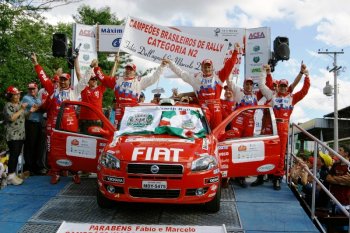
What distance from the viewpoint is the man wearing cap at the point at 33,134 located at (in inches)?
364

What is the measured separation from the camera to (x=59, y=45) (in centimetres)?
1198

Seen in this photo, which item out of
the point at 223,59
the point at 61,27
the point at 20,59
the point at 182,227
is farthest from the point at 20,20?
the point at 61,27

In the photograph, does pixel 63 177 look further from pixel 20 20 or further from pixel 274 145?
pixel 20 20

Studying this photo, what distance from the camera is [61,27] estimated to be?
3897cm

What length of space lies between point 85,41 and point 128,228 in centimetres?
988

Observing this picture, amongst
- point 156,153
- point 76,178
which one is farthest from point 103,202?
point 76,178

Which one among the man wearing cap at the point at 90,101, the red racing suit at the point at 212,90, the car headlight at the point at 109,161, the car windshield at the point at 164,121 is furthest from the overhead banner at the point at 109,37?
the car headlight at the point at 109,161

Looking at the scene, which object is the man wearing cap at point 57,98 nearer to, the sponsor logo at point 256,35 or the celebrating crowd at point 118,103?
the celebrating crowd at point 118,103

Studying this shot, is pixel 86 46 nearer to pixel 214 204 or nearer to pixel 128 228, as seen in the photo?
pixel 214 204

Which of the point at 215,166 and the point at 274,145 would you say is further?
the point at 274,145

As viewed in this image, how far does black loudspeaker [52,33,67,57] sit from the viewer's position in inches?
471

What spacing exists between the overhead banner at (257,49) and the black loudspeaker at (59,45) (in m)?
5.87

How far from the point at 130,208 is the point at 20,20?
49.2 ft

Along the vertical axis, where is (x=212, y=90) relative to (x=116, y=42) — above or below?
below
